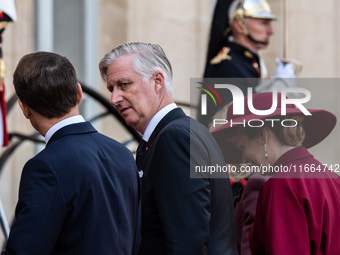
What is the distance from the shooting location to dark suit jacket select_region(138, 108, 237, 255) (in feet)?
8.40

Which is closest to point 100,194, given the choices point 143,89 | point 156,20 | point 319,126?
point 143,89

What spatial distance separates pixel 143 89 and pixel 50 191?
28.3 inches

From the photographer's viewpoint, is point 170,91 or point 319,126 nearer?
point 170,91

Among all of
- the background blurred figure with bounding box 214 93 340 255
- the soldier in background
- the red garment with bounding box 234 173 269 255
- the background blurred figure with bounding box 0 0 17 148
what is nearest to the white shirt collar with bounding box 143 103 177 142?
the background blurred figure with bounding box 214 93 340 255

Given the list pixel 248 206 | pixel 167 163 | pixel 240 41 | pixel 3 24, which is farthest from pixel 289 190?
pixel 240 41

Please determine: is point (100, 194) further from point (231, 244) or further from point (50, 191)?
point (231, 244)

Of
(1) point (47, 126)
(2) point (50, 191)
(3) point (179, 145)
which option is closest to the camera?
(2) point (50, 191)

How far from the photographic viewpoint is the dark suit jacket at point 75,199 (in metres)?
2.25

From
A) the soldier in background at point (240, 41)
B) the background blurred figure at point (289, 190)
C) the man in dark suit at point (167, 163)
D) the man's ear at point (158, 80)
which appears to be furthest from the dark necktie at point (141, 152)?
the soldier in background at point (240, 41)

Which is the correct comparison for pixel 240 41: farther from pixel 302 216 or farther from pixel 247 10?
pixel 302 216

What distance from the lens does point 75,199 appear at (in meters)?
2.31

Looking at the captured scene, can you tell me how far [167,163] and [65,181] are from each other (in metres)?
0.46

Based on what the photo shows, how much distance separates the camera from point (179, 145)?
2.63m

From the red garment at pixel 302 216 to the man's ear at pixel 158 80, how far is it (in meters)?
0.58
